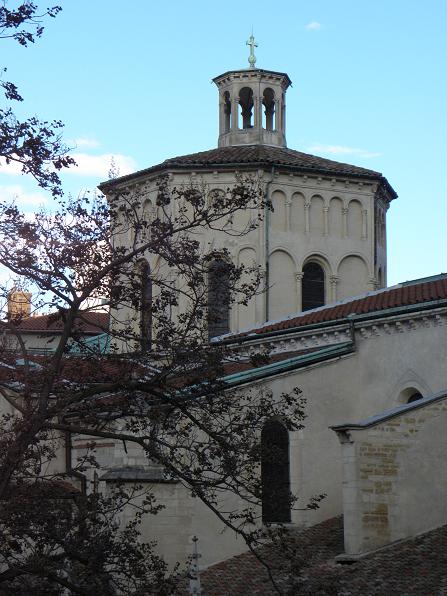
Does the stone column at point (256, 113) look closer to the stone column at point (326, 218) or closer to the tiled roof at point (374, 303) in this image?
the stone column at point (326, 218)

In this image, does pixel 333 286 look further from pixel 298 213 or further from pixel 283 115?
pixel 283 115

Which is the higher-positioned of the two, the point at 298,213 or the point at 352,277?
Result: the point at 298,213

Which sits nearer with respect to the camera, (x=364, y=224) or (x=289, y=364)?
(x=289, y=364)

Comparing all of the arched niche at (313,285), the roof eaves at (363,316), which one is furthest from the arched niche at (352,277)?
the roof eaves at (363,316)

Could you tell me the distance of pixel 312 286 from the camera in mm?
37812

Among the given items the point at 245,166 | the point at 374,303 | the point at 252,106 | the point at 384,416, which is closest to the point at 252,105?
the point at 252,106

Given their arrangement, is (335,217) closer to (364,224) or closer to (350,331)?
(364,224)

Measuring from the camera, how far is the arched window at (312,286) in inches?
1479

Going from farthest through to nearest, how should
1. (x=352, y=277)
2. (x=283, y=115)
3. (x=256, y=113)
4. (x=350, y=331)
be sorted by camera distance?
(x=283, y=115) < (x=256, y=113) < (x=352, y=277) < (x=350, y=331)

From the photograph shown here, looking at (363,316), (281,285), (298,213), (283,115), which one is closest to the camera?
(363,316)

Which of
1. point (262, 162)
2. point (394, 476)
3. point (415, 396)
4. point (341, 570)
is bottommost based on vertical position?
point (341, 570)

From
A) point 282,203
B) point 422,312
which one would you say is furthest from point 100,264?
point 282,203

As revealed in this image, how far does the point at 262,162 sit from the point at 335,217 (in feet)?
10.7

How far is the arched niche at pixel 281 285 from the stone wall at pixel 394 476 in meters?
12.3
